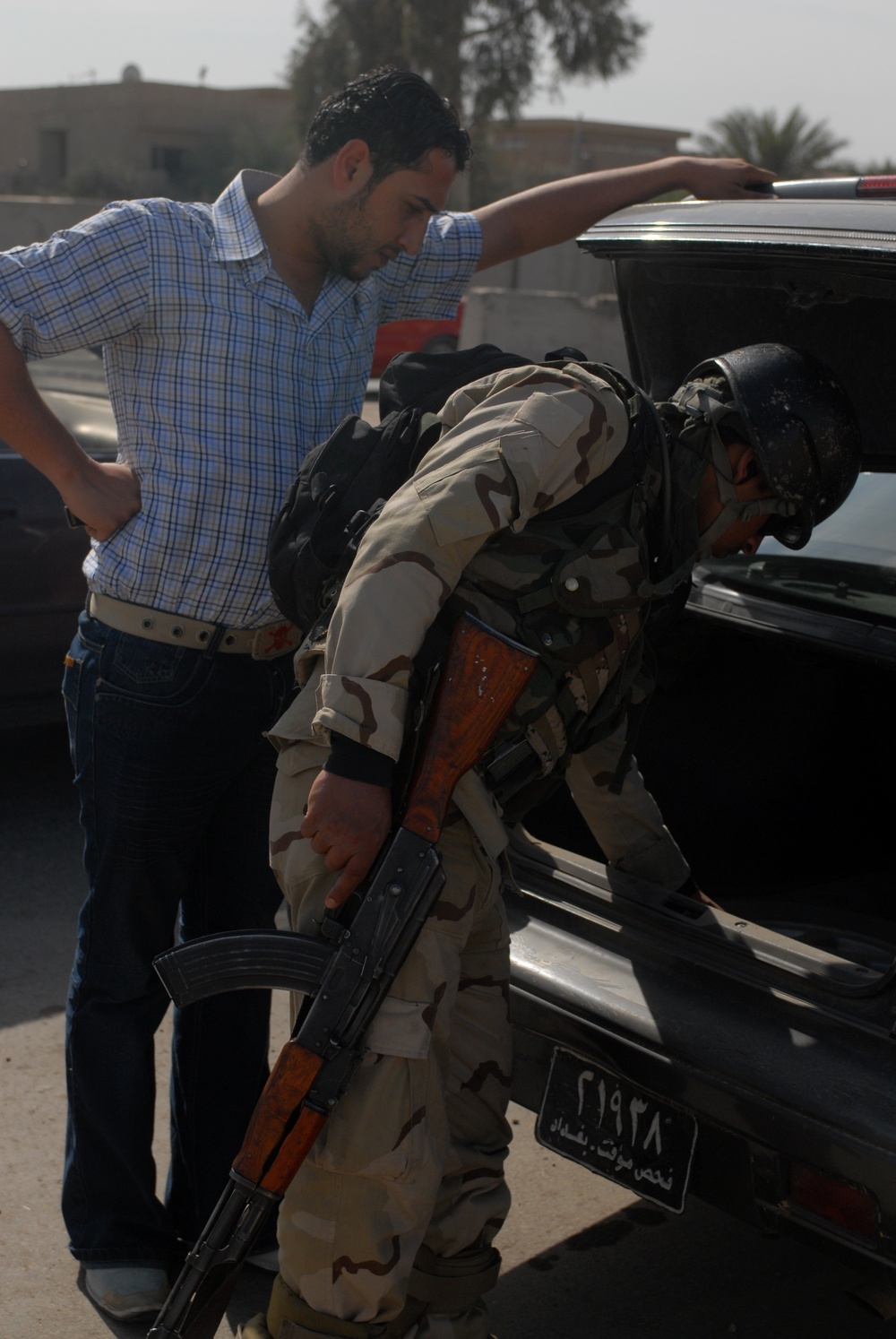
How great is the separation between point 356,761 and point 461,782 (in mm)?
212

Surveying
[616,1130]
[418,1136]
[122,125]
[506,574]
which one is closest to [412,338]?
[506,574]

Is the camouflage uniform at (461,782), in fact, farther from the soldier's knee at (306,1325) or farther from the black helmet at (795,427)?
the black helmet at (795,427)

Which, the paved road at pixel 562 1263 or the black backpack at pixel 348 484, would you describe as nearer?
the black backpack at pixel 348 484

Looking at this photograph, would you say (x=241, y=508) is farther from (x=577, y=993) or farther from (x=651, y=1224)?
(x=651, y=1224)

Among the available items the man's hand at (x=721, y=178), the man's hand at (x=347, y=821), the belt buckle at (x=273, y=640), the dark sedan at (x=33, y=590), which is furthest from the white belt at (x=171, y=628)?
the dark sedan at (x=33, y=590)

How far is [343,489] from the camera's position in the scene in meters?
2.23

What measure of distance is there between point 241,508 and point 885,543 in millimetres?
1556

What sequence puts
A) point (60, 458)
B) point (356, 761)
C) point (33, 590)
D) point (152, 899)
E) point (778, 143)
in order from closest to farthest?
point (356, 761)
point (60, 458)
point (152, 899)
point (33, 590)
point (778, 143)

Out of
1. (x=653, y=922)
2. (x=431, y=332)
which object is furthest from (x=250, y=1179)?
(x=431, y=332)

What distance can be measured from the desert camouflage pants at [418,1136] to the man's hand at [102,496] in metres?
0.54

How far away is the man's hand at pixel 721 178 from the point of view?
297cm

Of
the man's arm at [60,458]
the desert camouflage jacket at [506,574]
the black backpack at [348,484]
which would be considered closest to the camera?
the desert camouflage jacket at [506,574]

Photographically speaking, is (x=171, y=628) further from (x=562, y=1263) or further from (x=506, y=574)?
(x=562, y=1263)

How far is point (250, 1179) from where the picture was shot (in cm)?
211
